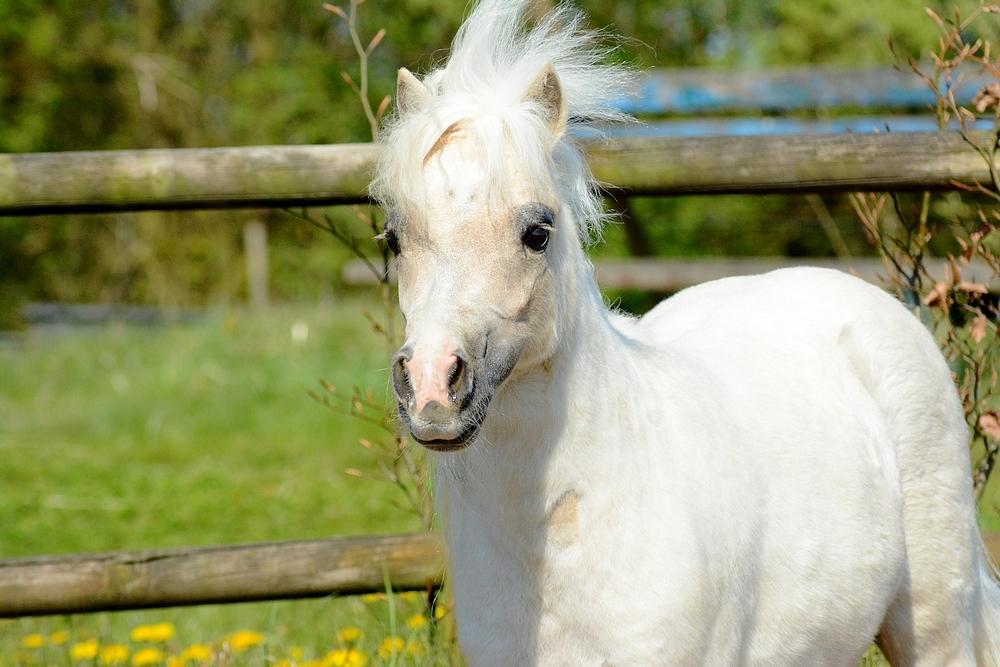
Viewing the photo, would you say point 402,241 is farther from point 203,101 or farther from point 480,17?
point 203,101

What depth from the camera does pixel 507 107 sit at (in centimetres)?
243

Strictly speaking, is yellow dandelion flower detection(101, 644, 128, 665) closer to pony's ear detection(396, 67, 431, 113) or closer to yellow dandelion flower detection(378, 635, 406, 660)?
yellow dandelion flower detection(378, 635, 406, 660)

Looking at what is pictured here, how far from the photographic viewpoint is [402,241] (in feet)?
7.78

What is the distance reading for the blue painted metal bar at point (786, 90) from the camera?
1209cm

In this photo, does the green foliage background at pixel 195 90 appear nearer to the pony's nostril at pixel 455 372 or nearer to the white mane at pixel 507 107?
the white mane at pixel 507 107

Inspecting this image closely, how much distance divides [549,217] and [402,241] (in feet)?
0.92

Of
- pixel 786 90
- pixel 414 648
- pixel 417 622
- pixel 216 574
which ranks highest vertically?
pixel 216 574

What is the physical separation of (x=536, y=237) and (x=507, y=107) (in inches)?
10.6

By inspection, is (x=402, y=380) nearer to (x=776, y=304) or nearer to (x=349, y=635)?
(x=776, y=304)

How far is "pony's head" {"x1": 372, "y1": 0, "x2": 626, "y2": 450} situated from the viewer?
213cm

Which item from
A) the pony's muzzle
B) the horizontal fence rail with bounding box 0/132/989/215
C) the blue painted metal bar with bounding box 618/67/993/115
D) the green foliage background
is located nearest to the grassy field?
the horizontal fence rail with bounding box 0/132/989/215

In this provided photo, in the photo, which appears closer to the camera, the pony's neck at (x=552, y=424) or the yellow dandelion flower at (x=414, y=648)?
the pony's neck at (x=552, y=424)

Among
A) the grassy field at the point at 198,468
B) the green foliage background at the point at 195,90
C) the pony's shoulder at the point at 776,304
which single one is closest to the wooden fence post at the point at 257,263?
the green foliage background at the point at 195,90

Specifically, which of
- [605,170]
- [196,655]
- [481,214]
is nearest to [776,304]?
[605,170]
